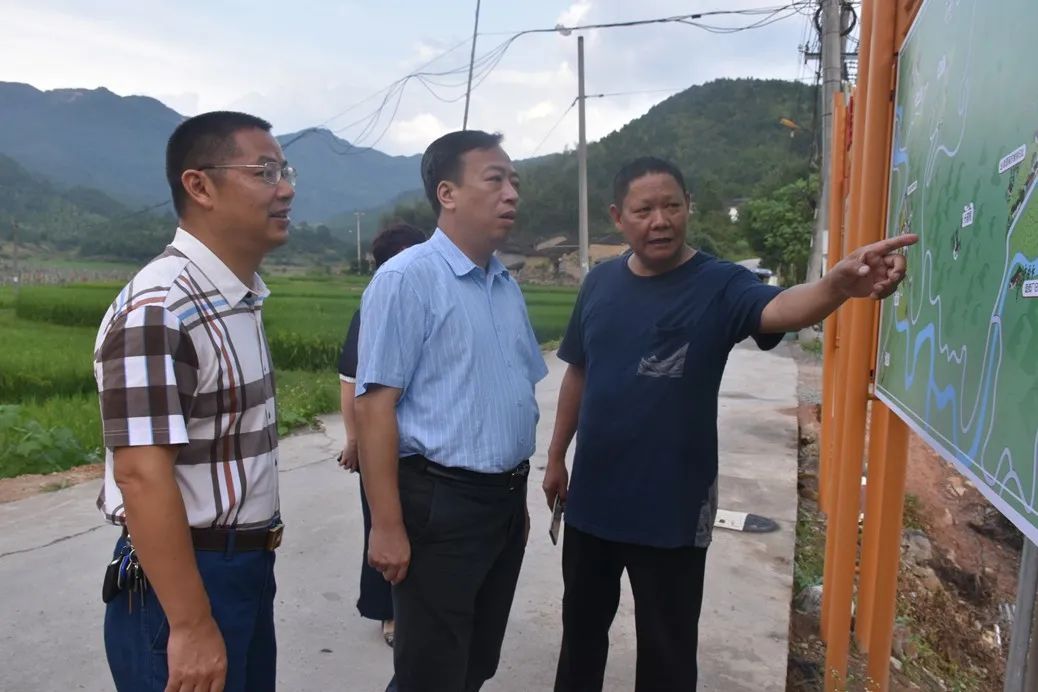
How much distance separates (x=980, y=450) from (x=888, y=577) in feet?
3.95

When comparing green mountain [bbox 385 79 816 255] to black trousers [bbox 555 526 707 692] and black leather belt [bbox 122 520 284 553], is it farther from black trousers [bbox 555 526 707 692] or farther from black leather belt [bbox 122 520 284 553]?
black leather belt [bbox 122 520 284 553]

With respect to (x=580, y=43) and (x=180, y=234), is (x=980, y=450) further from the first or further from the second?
(x=580, y=43)

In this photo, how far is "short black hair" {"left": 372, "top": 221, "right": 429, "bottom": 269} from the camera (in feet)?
9.77

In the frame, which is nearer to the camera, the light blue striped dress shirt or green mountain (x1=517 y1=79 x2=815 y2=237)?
the light blue striped dress shirt

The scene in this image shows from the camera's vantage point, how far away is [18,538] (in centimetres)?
407

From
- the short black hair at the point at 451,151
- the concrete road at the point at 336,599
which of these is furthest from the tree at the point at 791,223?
the short black hair at the point at 451,151

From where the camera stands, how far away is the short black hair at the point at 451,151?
6.49ft

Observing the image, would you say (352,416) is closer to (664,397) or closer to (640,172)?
(664,397)

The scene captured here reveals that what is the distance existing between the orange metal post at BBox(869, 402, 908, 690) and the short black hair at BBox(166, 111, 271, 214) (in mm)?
1822

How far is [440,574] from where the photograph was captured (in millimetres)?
1863

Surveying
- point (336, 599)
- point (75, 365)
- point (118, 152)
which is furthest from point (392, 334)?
point (118, 152)

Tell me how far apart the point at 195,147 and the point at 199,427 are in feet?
1.83

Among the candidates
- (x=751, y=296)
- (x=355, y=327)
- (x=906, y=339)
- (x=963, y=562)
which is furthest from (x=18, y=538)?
(x=963, y=562)

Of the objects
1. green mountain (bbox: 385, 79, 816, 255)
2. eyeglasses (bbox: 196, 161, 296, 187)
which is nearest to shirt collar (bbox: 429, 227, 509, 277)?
eyeglasses (bbox: 196, 161, 296, 187)
